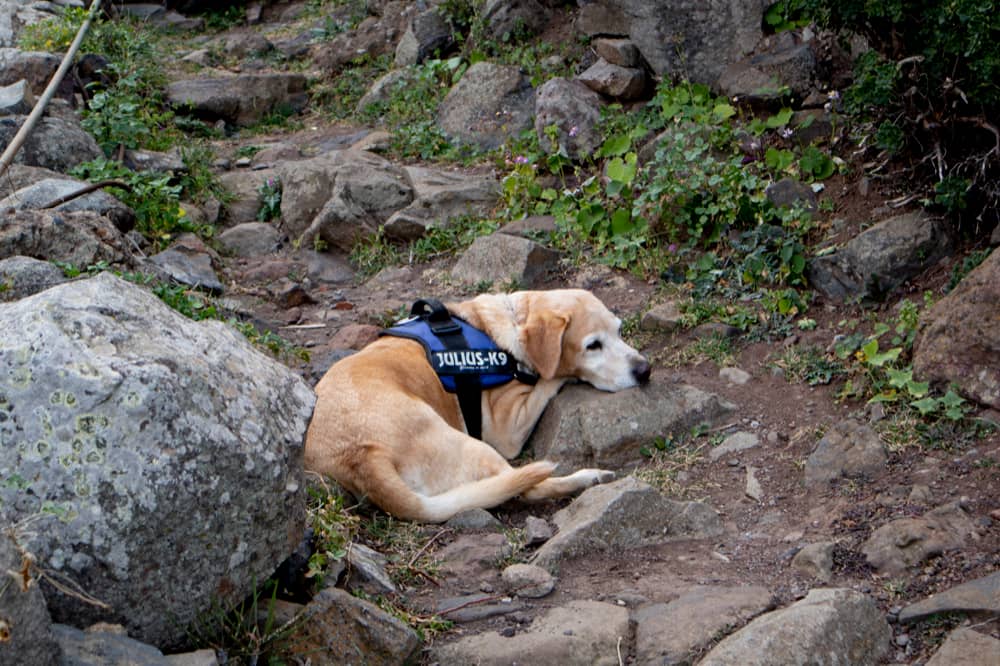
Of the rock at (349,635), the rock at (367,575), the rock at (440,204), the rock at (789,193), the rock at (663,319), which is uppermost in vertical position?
the rock at (349,635)

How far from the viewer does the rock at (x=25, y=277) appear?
538 centimetres

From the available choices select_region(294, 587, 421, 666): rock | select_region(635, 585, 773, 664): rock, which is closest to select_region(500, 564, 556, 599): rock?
select_region(635, 585, 773, 664): rock

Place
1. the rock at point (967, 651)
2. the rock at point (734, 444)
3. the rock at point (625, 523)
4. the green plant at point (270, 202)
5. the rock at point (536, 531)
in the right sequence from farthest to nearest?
1. the green plant at point (270, 202)
2. the rock at point (734, 444)
3. the rock at point (536, 531)
4. the rock at point (625, 523)
5. the rock at point (967, 651)

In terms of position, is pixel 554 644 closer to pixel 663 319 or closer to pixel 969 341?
pixel 969 341

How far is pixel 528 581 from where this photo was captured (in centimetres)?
412

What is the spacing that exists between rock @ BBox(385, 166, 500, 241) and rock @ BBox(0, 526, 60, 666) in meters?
6.23

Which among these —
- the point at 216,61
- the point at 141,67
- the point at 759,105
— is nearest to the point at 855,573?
the point at 759,105

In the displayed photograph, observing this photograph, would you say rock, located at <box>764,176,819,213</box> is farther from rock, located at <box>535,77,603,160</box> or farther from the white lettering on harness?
the white lettering on harness

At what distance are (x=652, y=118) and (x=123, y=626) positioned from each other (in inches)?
255

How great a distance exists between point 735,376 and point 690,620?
2.58 m

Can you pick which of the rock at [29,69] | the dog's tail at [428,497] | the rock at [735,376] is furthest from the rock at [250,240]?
the dog's tail at [428,497]

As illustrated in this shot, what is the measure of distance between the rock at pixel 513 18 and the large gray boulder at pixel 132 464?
26.1ft

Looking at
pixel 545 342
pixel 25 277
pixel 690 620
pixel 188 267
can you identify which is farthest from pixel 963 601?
pixel 188 267

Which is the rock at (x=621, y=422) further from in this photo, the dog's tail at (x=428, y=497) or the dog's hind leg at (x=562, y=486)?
the dog's tail at (x=428, y=497)
